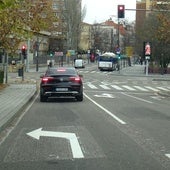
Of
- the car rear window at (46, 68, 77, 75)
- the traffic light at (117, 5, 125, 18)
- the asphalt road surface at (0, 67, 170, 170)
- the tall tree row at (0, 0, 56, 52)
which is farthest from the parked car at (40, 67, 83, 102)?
the traffic light at (117, 5, 125, 18)

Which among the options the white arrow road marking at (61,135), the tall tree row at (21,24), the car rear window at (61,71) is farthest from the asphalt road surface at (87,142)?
the tall tree row at (21,24)

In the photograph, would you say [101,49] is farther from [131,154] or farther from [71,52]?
[131,154]

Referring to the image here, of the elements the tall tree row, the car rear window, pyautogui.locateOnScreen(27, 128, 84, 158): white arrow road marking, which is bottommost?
pyautogui.locateOnScreen(27, 128, 84, 158): white arrow road marking

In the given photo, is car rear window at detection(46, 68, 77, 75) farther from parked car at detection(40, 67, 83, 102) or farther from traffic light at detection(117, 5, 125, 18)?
traffic light at detection(117, 5, 125, 18)

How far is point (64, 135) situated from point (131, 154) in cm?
308

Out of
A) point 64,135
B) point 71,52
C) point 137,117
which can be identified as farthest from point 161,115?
point 71,52

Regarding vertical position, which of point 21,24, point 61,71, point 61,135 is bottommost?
point 61,135

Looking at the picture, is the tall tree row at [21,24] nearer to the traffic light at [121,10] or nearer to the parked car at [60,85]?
the traffic light at [121,10]

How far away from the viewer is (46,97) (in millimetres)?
25891

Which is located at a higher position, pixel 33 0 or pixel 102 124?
pixel 33 0

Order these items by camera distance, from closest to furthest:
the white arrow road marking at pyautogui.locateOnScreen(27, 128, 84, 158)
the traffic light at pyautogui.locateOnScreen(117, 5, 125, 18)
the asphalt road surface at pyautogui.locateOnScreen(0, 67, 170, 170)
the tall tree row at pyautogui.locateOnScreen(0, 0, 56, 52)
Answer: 1. the asphalt road surface at pyautogui.locateOnScreen(0, 67, 170, 170)
2. the white arrow road marking at pyautogui.locateOnScreen(27, 128, 84, 158)
3. the tall tree row at pyautogui.locateOnScreen(0, 0, 56, 52)
4. the traffic light at pyautogui.locateOnScreen(117, 5, 125, 18)

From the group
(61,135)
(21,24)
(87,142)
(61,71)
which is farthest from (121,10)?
(87,142)

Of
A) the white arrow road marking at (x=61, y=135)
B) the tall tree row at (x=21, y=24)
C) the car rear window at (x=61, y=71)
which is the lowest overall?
the white arrow road marking at (x=61, y=135)

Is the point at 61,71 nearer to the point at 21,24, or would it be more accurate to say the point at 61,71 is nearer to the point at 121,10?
the point at 21,24
